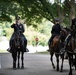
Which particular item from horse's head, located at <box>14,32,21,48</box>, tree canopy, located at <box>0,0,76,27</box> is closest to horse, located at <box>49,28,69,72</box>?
horse's head, located at <box>14,32,21,48</box>

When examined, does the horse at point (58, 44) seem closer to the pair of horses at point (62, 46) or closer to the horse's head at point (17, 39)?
the pair of horses at point (62, 46)

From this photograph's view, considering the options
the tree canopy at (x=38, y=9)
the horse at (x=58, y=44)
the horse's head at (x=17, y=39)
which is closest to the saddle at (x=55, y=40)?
the horse at (x=58, y=44)

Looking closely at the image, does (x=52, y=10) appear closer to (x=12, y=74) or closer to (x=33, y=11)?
(x=33, y=11)

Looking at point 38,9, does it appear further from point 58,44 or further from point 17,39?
point 58,44

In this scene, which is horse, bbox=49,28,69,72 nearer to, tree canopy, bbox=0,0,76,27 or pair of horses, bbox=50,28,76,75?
pair of horses, bbox=50,28,76,75

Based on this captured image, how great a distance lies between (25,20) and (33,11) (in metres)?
4.78

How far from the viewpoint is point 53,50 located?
17.8 m

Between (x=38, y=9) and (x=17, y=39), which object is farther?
(x=38, y=9)

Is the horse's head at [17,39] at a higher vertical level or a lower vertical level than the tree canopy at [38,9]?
lower

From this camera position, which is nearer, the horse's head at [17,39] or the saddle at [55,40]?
the saddle at [55,40]

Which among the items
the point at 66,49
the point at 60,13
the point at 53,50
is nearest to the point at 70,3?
the point at 60,13

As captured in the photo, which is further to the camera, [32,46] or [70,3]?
[32,46]

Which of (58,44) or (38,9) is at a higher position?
(38,9)

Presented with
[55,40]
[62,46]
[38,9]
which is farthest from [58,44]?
[38,9]
